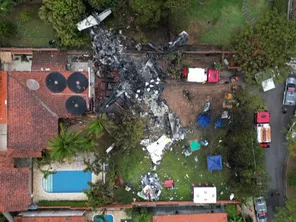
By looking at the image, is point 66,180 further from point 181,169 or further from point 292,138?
point 292,138

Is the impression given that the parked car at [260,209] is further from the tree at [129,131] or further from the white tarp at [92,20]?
the white tarp at [92,20]

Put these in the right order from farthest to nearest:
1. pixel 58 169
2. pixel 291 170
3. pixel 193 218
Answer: pixel 291 170 → pixel 58 169 → pixel 193 218

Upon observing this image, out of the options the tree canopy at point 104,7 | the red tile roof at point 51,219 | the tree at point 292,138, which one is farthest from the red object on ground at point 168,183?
the tree canopy at point 104,7

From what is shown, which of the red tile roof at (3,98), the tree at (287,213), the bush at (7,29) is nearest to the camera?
the tree at (287,213)

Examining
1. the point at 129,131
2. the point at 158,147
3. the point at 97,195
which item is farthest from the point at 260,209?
the point at 97,195

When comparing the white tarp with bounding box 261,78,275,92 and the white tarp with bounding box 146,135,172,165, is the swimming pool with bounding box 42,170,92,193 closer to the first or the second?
the white tarp with bounding box 146,135,172,165

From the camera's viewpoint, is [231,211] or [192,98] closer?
[231,211]
